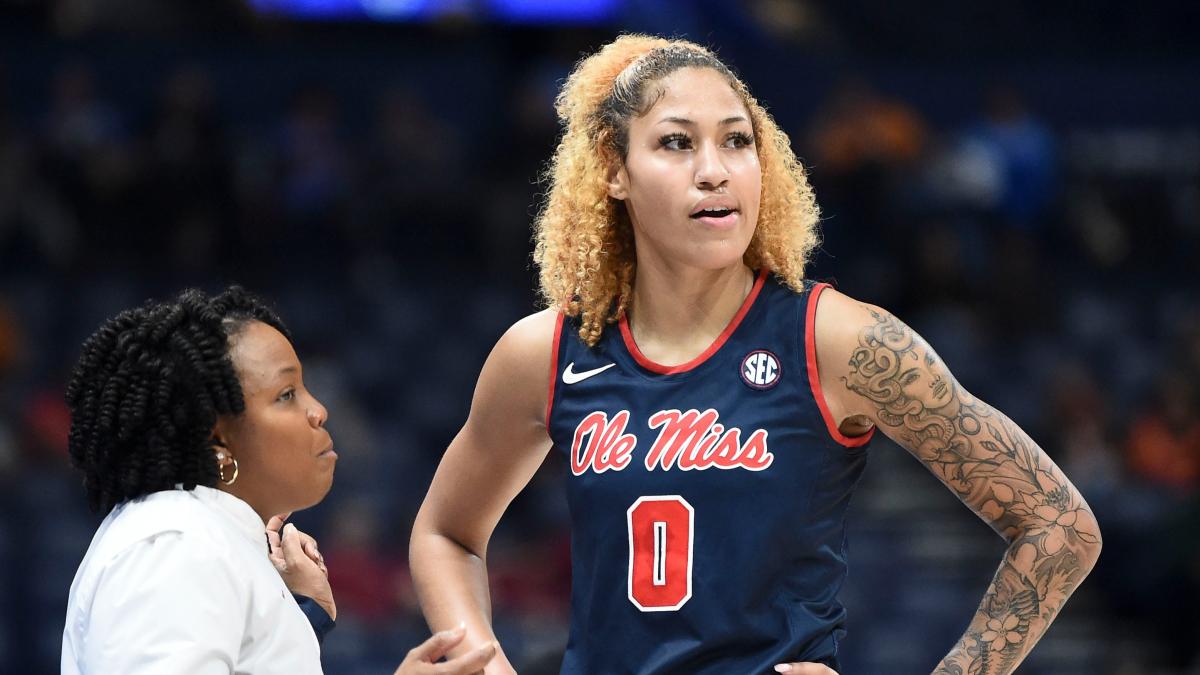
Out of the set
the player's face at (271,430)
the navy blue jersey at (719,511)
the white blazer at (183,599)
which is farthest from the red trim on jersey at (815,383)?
the white blazer at (183,599)

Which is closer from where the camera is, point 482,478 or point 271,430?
point 271,430

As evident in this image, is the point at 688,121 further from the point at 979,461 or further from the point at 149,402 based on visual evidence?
the point at 149,402

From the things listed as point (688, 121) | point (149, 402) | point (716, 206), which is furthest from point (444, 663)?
point (688, 121)

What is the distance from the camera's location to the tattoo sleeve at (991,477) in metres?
2.90

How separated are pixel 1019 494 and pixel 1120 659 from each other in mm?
6552

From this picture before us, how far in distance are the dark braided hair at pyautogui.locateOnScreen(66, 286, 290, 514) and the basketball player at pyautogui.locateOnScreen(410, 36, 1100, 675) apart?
0.67 metres

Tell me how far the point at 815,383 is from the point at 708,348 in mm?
229

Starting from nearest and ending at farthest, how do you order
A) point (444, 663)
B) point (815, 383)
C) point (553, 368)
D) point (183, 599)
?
point (183, 599)
point (444, 663)
point (815, 383)
point (553, 368)

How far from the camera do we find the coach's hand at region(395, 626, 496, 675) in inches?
106

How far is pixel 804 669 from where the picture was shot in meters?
2.78

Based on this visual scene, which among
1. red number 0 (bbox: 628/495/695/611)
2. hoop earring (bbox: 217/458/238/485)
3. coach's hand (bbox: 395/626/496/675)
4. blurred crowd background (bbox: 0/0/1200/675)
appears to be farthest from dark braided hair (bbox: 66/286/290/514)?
blurred crowd background (bbox: 0/0/1200/675)

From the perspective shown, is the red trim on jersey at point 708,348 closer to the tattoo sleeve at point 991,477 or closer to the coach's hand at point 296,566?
the tattoo sleeve at point 991,477

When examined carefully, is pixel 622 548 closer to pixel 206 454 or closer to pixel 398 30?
pixel 206 454

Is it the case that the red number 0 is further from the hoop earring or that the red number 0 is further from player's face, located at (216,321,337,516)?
the hoop earring
